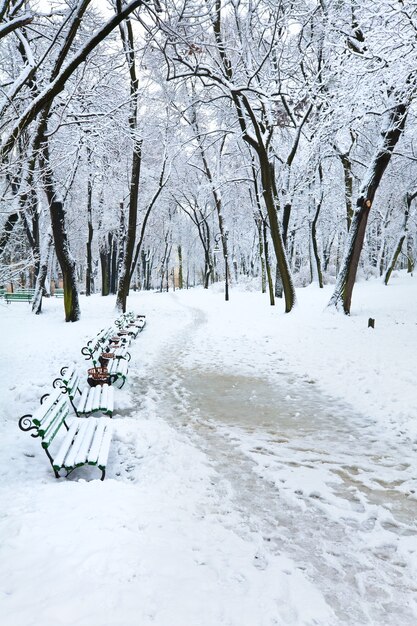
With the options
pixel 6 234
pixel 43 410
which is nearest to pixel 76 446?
pixel 43 410

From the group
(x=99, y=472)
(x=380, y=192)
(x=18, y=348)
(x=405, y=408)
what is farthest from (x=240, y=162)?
(x=99, y=472)

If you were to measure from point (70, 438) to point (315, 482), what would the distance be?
3049mm

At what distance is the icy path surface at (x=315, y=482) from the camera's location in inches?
113

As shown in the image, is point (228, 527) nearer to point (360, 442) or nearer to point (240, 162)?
point (360, 442)

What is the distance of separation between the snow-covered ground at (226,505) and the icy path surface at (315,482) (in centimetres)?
2

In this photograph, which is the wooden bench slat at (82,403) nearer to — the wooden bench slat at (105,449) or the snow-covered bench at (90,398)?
the snow-covered bench at (90,398)

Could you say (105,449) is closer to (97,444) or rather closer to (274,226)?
(97,444)

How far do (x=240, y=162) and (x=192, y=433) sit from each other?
21863mm

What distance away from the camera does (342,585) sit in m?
2.81

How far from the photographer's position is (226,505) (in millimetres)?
3812

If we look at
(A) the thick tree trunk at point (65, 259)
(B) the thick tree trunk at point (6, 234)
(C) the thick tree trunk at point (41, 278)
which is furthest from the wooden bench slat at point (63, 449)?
(C) the thick tree trunk at point (41, 278)

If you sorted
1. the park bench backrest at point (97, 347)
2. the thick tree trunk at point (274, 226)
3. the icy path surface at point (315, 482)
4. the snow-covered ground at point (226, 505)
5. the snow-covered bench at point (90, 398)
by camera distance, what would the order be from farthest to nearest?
the thick tree trunk at point (274, 226)
the park bench backrest at point (97, 347)
the snow-covered bench at point (90, 398)
the icy path surface at point (315, 482)
the snow-covered ground at point (226, 505)

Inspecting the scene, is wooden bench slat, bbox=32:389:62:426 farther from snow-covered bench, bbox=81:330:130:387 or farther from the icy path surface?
snow-covered bench, bbox=81:330:130:387

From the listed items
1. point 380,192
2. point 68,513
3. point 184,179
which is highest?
point 184,179
